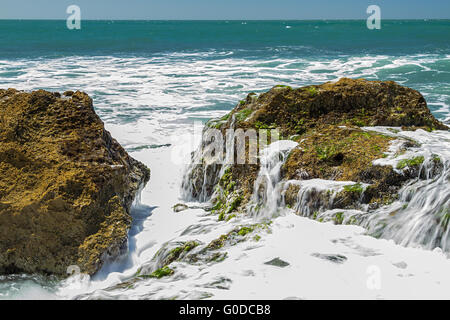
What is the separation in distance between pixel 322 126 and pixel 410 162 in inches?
63.2

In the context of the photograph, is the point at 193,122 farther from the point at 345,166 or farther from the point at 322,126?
the point at 345,166

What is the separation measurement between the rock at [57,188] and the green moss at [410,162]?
335 cm

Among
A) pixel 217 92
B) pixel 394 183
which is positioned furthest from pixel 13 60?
pixel 394 183

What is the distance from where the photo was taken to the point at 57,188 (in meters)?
4.78

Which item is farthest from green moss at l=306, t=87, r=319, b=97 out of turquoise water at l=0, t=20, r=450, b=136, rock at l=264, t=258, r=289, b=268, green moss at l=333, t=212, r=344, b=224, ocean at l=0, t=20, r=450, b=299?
turquoise water at l=0, t=20, r=450, b=136

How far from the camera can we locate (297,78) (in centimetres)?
2330

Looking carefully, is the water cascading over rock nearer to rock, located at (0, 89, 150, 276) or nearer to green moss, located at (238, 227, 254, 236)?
green moss, located at (238, 227, 254, 236)

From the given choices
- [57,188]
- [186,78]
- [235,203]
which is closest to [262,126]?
[235,203]

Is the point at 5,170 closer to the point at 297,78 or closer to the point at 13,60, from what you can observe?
the point at 297,78

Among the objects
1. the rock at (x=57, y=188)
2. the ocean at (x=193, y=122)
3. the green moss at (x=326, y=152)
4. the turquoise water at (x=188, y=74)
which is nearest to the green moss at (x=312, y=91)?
the green moss at (x=326, y=152)

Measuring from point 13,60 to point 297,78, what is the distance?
73.4ft

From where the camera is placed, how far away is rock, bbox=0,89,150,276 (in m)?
4.59

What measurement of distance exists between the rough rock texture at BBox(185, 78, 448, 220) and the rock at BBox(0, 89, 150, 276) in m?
1.45

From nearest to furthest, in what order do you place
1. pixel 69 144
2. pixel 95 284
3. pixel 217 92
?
pixel 95 284 → pixel 69 144 → pixel 217 92
